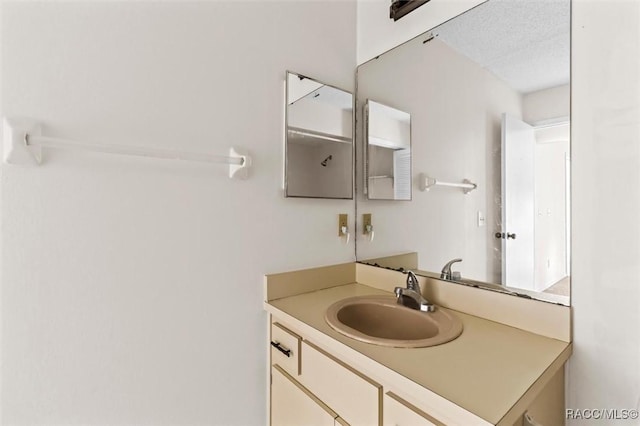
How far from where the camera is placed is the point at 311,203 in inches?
57.2

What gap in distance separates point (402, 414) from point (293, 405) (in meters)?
0.52

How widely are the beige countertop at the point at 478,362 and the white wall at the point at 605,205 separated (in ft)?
0.35

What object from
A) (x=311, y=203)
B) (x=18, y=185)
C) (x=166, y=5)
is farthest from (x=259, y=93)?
(x=18, y=185)

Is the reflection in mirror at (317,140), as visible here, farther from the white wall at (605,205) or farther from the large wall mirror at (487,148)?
the white wall at (605,205)

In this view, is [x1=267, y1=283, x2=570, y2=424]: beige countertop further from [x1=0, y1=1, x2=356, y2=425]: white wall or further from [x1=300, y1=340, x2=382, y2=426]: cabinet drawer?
[x1=0, y1=1, x2=356, y2=425]: white wall

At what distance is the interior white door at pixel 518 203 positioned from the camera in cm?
105

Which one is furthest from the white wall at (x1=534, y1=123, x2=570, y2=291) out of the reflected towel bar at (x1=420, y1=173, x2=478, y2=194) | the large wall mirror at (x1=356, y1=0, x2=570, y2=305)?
the reflected towel bar at (x1=420, y1=173, x2=478, y2=194)

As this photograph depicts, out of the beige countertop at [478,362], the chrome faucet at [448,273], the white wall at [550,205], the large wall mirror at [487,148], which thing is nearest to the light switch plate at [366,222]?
the large wall mirror at [487,148]

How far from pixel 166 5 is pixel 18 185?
0.74 metres

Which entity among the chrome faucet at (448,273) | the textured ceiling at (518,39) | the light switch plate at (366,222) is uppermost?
the textured ceiling at (518,39)

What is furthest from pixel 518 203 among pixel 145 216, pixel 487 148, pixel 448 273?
pixel 145 216

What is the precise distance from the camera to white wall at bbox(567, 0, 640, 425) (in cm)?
80

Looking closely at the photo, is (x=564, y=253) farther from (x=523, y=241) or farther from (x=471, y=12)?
(x=471, y=12)

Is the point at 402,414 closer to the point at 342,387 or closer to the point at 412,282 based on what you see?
the point at 342,387
